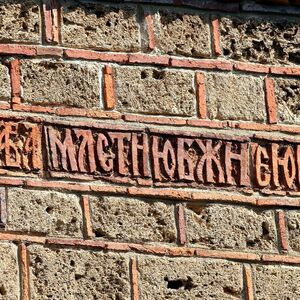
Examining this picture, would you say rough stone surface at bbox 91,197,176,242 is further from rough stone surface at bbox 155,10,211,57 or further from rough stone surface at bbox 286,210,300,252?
rough stone surface at bbox 155,10,211,57

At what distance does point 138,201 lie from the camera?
998cm

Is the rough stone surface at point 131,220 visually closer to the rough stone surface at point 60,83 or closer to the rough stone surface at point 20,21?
the rough stone surface at point 60,83

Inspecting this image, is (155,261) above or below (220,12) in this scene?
below

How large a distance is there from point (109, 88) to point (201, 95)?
45 centimetres

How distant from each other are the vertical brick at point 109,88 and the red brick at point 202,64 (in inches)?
12.0

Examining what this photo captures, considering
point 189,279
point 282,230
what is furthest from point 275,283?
point 189,279

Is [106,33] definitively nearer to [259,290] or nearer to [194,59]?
[194,59]

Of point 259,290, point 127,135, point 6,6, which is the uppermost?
point 6,6

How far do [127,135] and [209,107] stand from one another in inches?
17.3

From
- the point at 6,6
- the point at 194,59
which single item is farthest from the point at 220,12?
the point at 6,6

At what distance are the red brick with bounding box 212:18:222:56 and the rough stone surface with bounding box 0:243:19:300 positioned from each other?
57.0 inches

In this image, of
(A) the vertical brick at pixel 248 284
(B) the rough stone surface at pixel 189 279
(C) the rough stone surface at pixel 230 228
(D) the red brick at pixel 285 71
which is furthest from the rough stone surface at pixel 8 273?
(D) the red brick at pixel 285 71

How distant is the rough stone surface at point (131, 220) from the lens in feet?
32.5

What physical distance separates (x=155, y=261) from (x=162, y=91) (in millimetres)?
838
